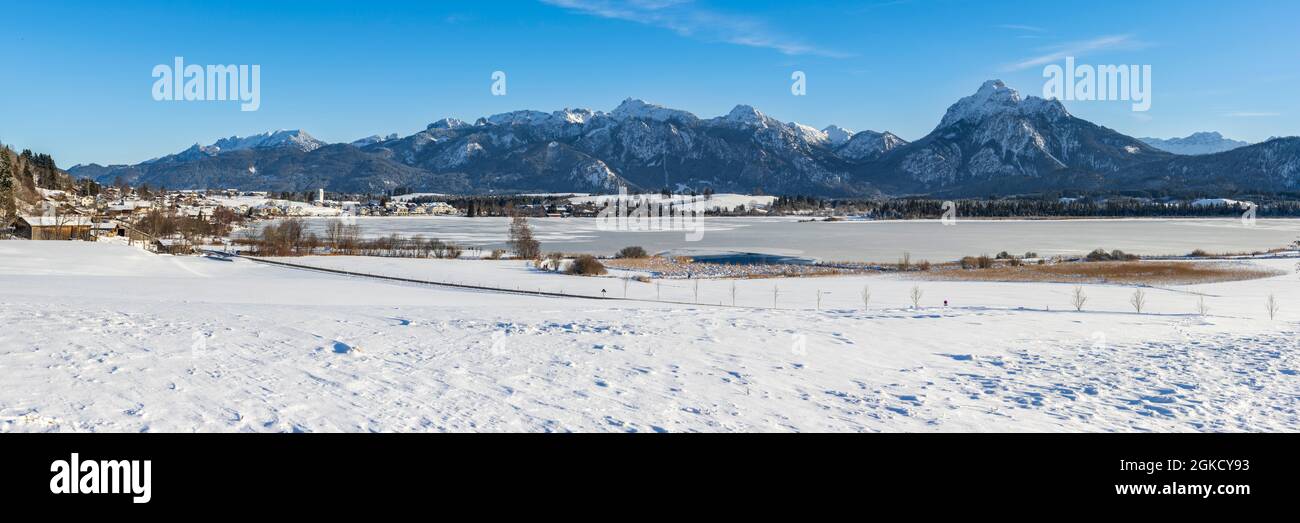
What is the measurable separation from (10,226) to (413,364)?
225 ft

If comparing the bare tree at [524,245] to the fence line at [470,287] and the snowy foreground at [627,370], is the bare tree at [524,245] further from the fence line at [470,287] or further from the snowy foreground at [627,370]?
the snowy foreground at [627,370]

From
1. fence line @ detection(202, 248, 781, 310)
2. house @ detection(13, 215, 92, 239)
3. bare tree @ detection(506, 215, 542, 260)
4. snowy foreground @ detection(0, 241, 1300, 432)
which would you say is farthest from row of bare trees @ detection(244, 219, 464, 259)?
snowy foreground @ detection(0, 241, 1300, 432)

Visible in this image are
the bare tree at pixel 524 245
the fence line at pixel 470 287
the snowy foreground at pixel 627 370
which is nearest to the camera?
the snowy foreground at pixel 627 370

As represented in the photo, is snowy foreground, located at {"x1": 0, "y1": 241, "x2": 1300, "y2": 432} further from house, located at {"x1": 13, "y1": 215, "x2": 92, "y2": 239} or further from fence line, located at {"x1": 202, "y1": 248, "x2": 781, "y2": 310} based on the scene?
house, located at {"x1": 13, "y1": 215, "x2": 92, "y2": 239}

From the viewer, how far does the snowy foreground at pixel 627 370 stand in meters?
8.17

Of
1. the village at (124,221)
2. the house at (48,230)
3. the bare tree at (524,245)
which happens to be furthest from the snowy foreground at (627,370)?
the village at (124,221)

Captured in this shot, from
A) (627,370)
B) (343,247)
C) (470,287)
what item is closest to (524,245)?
(343,247)
